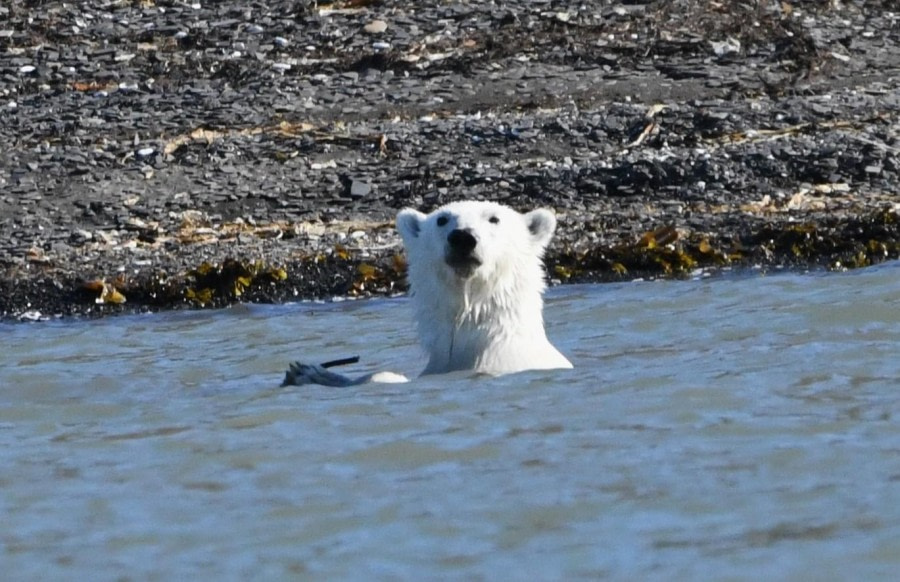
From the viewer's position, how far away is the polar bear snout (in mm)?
6781

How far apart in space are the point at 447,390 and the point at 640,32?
6.90m

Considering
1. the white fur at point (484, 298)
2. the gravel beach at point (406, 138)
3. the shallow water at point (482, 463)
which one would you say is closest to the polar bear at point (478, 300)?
the white fur at point (484, 298)

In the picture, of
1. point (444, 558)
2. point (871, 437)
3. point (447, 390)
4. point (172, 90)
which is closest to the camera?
point (444, 558)

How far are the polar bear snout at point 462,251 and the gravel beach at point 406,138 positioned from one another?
10.3ft

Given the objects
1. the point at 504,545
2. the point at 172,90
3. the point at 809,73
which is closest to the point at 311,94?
the point at 172,90

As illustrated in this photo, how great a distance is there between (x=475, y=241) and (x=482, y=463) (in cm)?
160

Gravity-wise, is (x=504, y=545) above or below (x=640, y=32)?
below

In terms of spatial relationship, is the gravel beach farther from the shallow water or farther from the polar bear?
the polar bear

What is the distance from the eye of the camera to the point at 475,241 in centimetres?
679

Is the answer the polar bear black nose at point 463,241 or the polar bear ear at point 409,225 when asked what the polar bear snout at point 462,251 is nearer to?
the polar bear black nose at point 463,241

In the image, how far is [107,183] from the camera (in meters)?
11.0

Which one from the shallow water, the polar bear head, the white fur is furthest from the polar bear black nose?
the shallow water

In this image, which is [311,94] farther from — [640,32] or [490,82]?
[640,32]

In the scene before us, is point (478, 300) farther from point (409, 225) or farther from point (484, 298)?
Result: point (409, 225)
